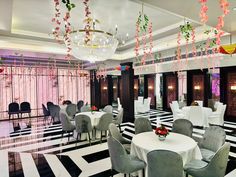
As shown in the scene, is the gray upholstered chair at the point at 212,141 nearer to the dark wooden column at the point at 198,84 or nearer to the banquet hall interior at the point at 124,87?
the banquet hall interior at the point at 124,87

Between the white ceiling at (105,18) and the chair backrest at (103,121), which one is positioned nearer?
the white ceiling at (105,18)

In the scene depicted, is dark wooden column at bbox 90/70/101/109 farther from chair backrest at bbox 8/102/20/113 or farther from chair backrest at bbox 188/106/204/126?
chair backrest at bbox 188/106/204/126

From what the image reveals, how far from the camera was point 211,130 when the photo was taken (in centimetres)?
338

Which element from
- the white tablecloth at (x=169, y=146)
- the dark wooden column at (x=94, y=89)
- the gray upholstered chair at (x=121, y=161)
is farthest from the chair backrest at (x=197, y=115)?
the dark wooden column at (x=94, y=89)

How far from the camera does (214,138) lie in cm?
329

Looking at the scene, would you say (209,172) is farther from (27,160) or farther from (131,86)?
(131,86)

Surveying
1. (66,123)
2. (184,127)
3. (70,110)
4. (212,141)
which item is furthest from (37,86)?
(212,141)

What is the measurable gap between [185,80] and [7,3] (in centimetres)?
1037

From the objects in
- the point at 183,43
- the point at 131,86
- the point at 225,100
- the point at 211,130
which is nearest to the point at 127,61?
the point at 131,86

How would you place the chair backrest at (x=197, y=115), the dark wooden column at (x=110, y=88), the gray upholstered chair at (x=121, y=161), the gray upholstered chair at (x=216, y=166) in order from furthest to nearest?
the dark wooden column at (x=110, y=88), the chair backrest at (x=197, y=115), the gray upholstered chair at (x=121, y=161), the gray upholstered chair at (x=216, y=166)

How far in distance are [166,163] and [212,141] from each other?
160 cm

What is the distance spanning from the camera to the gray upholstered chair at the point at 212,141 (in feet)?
10.3

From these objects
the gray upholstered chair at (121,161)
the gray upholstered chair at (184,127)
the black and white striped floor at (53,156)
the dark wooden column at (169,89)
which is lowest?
the black and white striped floor at (53,156)

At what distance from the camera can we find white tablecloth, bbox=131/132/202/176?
2.80 meters
